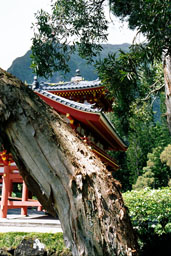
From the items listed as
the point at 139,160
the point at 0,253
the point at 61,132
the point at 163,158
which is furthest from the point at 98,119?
the point at 139,160

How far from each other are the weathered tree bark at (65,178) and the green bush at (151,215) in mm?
6303

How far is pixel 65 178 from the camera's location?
134 cm

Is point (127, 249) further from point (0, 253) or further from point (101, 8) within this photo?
point (0, 253)

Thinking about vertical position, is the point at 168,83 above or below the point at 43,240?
above

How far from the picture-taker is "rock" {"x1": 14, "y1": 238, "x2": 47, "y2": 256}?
6.52 m

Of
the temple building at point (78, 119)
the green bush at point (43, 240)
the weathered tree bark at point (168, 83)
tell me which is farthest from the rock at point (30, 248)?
the weathered tree bark at point (168, 83)

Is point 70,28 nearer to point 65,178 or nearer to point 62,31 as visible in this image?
point 62,31

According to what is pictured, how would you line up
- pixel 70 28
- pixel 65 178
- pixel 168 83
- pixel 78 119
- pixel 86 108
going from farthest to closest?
Answer: pixel 78 119, pixel 86 108, pixel 70 28, pixel 168 83, pixel 65 178

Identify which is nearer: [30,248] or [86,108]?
[30,248]

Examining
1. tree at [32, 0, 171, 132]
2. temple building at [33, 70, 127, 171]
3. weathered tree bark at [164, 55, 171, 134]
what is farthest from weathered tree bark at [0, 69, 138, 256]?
temple building at [33, 70, 127, 171]

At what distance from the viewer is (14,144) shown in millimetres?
1392

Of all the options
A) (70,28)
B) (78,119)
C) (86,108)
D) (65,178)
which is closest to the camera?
(65,178)

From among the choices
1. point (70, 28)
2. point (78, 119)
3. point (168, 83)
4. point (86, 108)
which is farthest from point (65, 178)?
point (78, 119)

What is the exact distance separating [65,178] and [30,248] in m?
6.19
